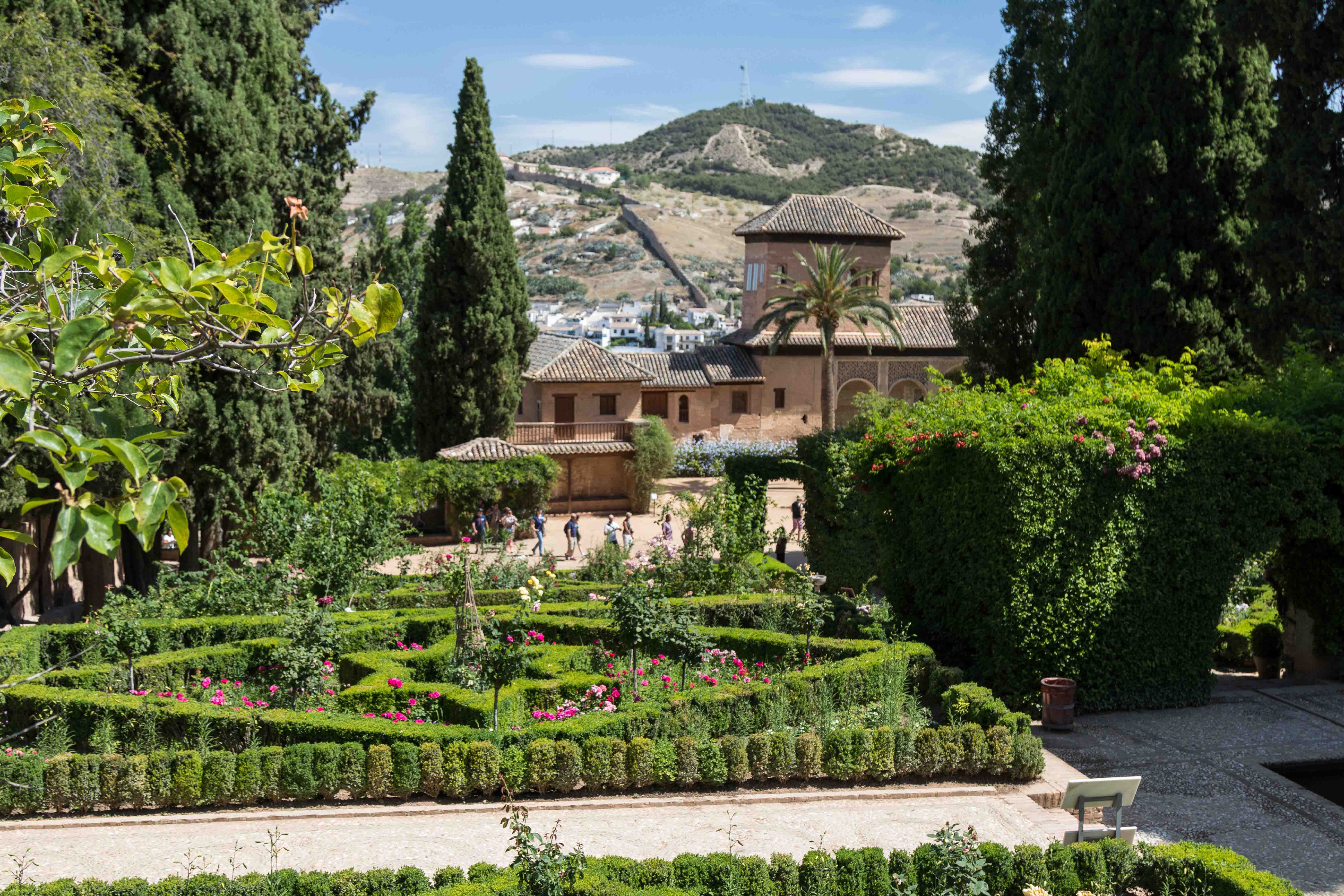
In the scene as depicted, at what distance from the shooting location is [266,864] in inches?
316

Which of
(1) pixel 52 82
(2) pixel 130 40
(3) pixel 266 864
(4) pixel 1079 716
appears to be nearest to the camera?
(3) pixel 266 864

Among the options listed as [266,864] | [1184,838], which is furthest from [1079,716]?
[266,864]

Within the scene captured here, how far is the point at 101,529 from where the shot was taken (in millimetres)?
2637

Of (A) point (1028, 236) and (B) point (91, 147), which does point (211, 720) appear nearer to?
(B) point (91, 147)

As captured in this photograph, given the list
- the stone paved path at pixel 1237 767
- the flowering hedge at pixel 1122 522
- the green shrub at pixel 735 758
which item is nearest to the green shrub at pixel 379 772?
the green shrub at pixel 735 758

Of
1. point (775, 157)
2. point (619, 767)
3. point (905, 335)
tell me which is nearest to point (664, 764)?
point (619, 767)

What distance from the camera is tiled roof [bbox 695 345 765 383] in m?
39.9

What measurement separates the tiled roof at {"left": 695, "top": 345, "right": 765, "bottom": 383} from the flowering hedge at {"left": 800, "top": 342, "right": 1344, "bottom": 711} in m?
27.3

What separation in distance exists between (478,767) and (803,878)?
3267 millimetres

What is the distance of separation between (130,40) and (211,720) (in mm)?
12137

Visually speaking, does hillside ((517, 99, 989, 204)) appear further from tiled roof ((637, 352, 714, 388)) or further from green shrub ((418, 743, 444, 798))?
green shrub ((418, 743, 444, 798))

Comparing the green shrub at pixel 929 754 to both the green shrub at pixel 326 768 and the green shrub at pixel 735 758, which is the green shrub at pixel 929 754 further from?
the green shrub at pixel 326 768

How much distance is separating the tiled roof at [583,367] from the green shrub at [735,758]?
84.8ft

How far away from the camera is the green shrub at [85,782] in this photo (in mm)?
9047
